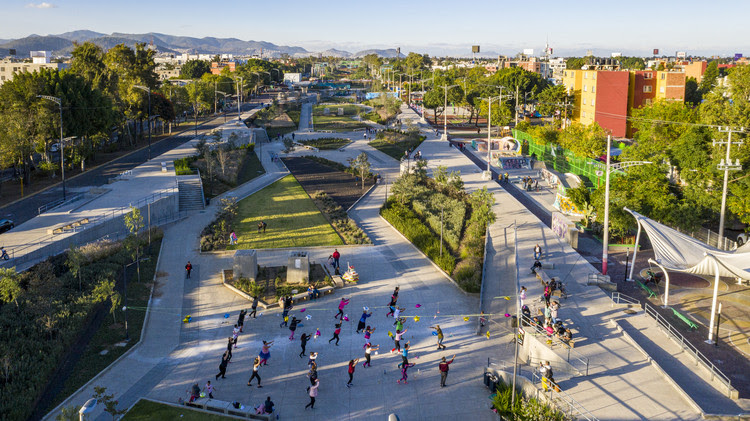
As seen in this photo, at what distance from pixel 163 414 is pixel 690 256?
21182mm

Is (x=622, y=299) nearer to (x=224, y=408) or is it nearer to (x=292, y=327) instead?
(x=292, y=327)

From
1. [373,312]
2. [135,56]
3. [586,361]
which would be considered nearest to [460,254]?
[373,312]

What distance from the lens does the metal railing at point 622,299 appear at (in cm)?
2294

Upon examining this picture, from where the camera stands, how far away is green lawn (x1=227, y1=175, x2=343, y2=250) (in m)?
32.9

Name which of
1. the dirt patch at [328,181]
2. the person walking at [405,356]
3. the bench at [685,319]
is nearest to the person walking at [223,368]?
the person walking at [405,356]

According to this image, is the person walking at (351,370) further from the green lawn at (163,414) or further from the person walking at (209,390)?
the person walking at (209,390)

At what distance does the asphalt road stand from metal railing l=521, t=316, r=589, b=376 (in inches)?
1211

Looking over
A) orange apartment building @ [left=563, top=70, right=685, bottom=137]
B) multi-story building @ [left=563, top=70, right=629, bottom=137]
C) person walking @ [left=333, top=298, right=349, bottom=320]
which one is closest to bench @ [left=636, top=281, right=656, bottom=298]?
person walking @ [left=333, top=298, right=349, bottom=320]

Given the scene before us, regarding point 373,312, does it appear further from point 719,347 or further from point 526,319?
point 719,347

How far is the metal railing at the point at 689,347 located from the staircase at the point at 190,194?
30172 millimetres

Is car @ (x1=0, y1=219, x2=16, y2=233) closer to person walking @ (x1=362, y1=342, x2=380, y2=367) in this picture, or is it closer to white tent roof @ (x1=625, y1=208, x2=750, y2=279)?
person walking @ (x1=362, y1=342, x2=380, y2=367)

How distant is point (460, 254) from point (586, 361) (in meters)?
13.1

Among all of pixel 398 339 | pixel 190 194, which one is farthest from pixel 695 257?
pixel 190 194

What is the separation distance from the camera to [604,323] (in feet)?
69.9
